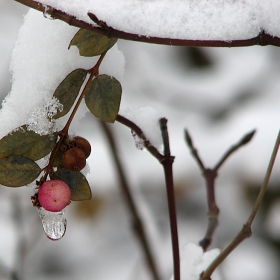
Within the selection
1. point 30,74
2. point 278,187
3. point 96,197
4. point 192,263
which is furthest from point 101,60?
point 278,187

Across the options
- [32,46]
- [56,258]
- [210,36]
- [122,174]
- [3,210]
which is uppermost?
[3,210]

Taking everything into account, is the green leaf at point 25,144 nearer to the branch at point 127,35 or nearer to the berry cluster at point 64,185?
the berry cluster at point 64,185

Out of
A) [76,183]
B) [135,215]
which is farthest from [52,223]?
[135,215]

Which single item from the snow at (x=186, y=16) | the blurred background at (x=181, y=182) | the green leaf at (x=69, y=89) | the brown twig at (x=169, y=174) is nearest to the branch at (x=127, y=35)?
the snow at (x=186, y=16)

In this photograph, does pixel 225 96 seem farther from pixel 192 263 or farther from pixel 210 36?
pixel 210 36

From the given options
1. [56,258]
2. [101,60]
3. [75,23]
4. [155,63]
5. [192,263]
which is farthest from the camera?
[155,63]

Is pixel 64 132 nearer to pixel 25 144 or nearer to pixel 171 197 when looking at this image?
pixel 25 144

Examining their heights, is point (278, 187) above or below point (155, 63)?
below
